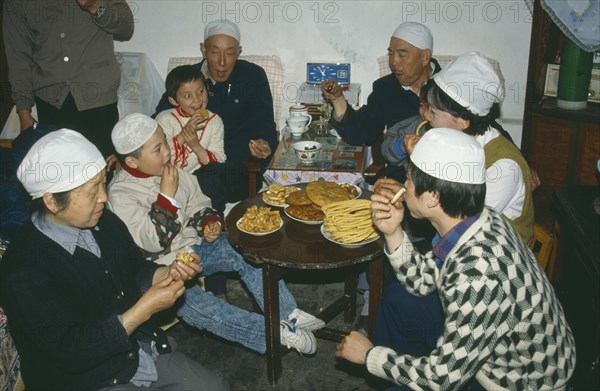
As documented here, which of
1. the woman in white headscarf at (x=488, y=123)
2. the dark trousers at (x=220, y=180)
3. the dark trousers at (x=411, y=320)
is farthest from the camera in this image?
the dark trousers at (x=220, y=180)

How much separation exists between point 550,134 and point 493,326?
3153 millimetres

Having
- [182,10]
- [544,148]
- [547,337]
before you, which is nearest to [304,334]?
[547,337]

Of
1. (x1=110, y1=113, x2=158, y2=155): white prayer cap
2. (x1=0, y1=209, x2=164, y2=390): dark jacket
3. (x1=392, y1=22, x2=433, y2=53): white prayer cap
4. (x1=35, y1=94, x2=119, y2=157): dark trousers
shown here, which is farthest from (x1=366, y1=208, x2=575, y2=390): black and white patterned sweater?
(x1=35, y1=94, x2=119, y2=157): dark trousers

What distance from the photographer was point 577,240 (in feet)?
8.38

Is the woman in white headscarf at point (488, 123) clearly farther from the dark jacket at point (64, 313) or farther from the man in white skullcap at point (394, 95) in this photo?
the dark jacket at point (64, 313)

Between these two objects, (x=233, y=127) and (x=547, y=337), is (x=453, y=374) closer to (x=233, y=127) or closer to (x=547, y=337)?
(x=547, y=337)

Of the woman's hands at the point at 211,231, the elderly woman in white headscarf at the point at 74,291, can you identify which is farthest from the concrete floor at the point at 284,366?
the elderly woman in white headscarf at the point at 74,291

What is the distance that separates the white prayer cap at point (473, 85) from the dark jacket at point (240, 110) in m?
1.88

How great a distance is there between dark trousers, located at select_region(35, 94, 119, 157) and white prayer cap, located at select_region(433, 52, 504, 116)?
10.3 ft

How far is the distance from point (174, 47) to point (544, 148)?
3.69 m

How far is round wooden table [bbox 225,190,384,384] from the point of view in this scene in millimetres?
2938

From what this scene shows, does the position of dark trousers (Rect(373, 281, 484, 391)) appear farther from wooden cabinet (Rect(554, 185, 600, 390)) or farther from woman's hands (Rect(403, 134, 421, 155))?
woman's hands (Rect(403, 134, 421, 155))

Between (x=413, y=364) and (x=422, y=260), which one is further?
(x=422, y=260)

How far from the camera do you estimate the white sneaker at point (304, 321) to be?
3.38 m
